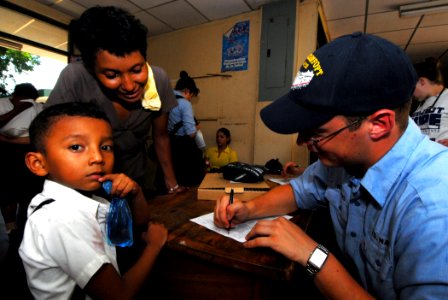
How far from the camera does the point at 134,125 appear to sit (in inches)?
53.8

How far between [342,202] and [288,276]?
1.37ft

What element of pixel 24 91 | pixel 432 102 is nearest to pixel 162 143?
pixel 24 91

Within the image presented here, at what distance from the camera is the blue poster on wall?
3.82 metres

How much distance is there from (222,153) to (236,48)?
1680 mm

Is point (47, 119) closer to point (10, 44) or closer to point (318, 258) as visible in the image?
point (318, 258)

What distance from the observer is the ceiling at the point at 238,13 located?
3.56 meters

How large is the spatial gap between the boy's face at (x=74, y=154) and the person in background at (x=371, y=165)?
0.57m

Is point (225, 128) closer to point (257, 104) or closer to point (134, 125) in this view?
point (257, 104)

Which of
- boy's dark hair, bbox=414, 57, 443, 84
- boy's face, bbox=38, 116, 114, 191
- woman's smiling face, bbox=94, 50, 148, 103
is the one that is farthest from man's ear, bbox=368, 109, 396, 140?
boy's dark hair, bbox=414, 57, 443, 84

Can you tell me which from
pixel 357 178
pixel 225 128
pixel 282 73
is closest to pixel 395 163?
pixel 357 178

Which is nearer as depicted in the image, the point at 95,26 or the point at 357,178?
the point at 357,178

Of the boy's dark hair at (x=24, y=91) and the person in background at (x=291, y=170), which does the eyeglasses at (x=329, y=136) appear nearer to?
the person in background at (x=291, y=170)

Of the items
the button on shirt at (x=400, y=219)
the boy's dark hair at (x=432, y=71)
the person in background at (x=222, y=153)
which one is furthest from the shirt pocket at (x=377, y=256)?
the person in background at (x=222, y=153)

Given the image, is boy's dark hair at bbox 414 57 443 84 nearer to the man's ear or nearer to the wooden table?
the man's ear
